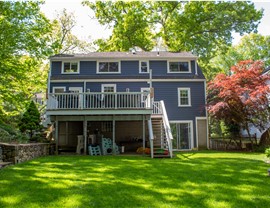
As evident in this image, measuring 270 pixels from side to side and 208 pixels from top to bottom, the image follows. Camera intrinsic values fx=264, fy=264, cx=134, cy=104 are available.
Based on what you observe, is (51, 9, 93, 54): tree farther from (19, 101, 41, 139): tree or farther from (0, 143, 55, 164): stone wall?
(0, 143, 55, 164): stone wall

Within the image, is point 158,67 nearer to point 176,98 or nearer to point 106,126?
point 176,98

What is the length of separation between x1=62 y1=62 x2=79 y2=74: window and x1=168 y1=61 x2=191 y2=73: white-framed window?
7.05 m

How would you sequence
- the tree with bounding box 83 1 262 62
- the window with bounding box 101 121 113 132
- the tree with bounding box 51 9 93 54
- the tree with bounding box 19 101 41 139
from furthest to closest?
the tree with bounding box 51 9 93 54 → the tree with bounding box 83 1 262 62 → the window with bounding box 101 121 113 132 → the tree with bounding box 19 101 41 139

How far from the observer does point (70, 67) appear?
20.0m

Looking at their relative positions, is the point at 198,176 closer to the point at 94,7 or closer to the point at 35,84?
the point at 35,84

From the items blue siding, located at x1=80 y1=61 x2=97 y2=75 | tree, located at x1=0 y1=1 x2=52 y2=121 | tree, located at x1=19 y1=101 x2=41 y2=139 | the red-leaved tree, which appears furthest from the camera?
blue siding, located at x1=80 y1=61 x2=97 y2=75

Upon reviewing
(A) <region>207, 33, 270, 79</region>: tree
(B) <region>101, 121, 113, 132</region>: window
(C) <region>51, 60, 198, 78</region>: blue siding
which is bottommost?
(B) <region>101, 121, 113, 132</region>: window

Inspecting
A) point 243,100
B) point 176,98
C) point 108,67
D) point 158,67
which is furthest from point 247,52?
point 108,67

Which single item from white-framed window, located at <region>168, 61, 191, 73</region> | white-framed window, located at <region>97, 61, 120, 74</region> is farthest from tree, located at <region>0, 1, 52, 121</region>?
white-framed window, located at <region>168, 61, 191, 73</region>

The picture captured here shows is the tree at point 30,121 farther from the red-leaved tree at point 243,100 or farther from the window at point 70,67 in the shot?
the red-leaved tree at point 243,100

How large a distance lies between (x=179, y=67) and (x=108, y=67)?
17.6 ft

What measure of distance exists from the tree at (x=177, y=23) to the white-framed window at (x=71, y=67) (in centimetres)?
971

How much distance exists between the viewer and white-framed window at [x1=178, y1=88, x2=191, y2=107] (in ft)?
62.5

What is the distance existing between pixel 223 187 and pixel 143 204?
2.28 m
